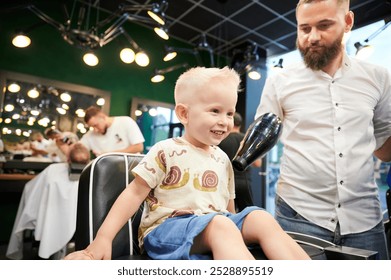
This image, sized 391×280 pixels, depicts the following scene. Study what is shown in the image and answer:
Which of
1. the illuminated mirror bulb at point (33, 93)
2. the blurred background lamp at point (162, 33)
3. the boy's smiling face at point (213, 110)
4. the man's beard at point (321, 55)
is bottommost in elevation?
the boy's smiling face at point (213, 110)

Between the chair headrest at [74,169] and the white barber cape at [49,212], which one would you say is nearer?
the white barber cape at [49,212]

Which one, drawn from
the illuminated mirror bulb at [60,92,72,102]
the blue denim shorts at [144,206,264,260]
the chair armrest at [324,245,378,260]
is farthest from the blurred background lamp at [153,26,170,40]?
the illuminated mirror bulb at [60,92,72,102]

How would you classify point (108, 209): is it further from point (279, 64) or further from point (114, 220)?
point (279, 64)

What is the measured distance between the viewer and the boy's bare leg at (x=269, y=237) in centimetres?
55

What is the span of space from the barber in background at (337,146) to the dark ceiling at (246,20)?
16 centimetres

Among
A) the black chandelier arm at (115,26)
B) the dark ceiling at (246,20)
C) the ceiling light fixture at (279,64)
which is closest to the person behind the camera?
the dark ceiling at (246,20)

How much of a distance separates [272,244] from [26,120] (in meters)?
2.99

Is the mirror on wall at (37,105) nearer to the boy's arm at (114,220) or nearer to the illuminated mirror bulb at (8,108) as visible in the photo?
the illuminated mirror bulb at (8,108)

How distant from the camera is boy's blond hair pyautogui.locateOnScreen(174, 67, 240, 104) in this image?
655 mm

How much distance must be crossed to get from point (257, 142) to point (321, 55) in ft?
0.93

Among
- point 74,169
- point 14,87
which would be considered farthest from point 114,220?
point 14,87

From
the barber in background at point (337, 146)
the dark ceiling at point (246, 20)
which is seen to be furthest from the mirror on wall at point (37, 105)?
the barber in background at point (337, 146)

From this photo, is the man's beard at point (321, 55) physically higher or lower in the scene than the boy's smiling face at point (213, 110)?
higher
